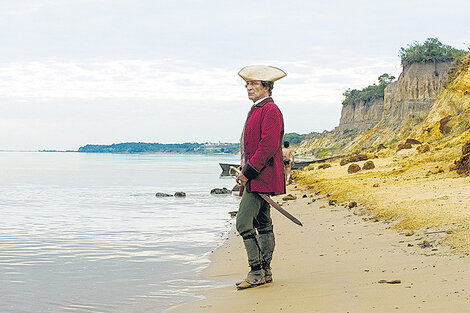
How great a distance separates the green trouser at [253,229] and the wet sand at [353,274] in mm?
235

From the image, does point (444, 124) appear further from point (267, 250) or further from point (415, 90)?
point (415, 90)

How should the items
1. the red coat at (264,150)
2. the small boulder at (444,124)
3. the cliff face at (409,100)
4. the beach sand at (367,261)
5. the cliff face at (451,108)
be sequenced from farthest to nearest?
1. the cliff face at (409,100)
2. the small boulder at (444,124)
3. the cliff face at (451,108)
4. the red coat at (264,150)
5. the beach sand at (367,261)

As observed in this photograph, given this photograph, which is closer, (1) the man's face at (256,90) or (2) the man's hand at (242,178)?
(2) the man's hand at (242,178)

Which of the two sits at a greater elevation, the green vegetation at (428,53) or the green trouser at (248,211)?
the green vegetation at (428,53)

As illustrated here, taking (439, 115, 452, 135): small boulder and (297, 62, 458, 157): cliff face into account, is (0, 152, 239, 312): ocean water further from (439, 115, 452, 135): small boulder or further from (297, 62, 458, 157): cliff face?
(297, 62, 458, 157): cliff face

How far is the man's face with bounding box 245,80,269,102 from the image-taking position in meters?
5.74

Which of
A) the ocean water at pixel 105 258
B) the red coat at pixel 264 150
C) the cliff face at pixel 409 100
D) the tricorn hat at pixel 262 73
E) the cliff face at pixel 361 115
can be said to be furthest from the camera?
the cliff face at pixel 361 115

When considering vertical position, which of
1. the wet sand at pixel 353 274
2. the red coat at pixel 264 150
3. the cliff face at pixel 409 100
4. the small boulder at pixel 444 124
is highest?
the cliff face at pixel 409 100

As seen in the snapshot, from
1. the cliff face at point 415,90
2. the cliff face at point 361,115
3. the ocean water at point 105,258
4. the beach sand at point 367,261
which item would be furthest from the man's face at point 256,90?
the cliff face at point 361,115

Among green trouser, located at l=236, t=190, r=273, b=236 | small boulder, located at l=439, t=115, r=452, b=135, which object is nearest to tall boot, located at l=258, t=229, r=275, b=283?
green trouser, located at l=236, t=190, r=273, b=236

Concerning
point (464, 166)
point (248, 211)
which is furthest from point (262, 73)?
point (464, 166)

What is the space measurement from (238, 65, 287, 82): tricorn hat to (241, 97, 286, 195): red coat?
8.9 inches

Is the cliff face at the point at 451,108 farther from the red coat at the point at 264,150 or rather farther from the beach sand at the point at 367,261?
the red coat at the point at 264,150

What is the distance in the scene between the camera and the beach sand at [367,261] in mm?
4438
